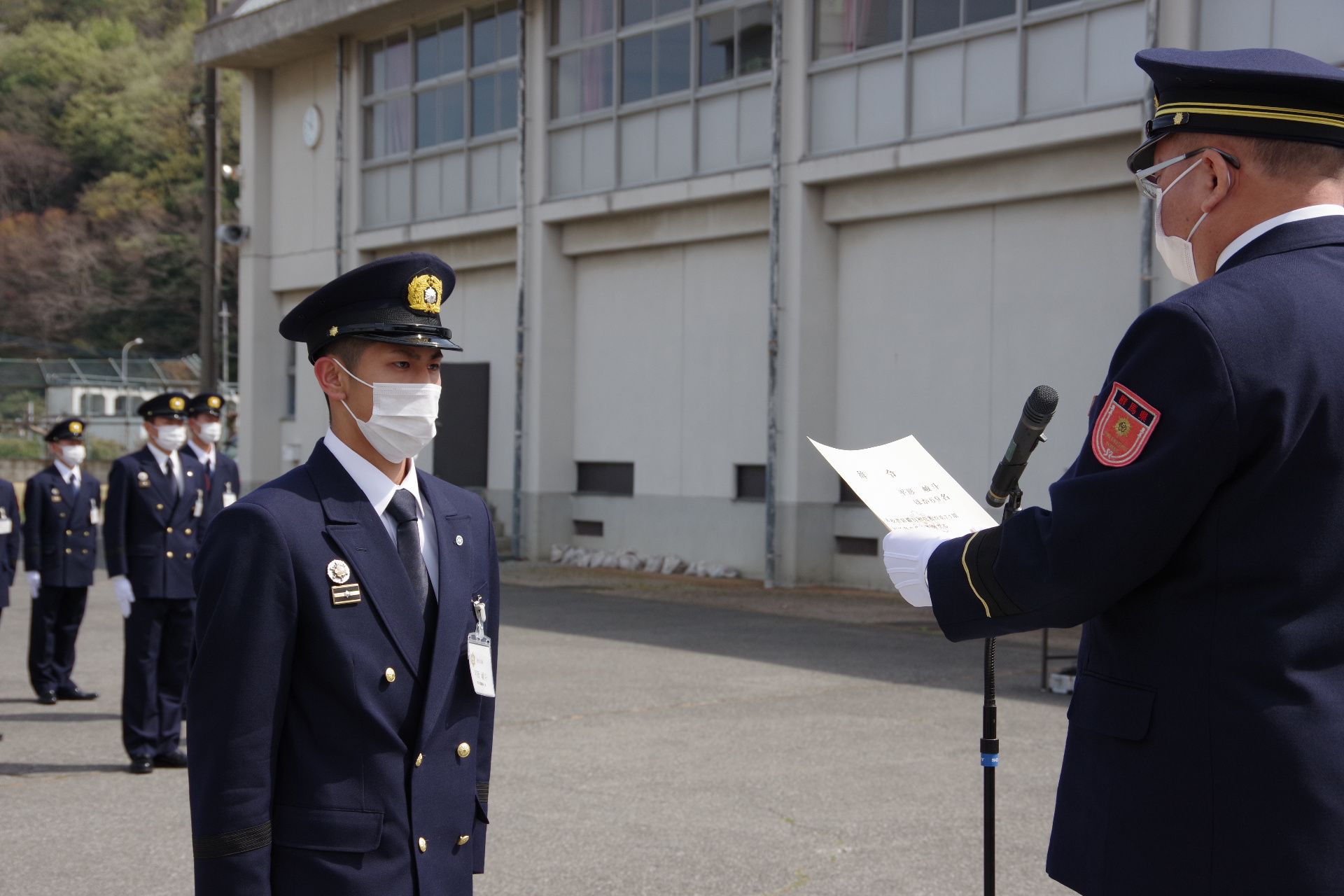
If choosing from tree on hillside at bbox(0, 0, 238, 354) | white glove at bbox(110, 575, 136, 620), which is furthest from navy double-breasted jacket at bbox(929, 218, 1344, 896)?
tree on hillside at bbox(0, 0, 238, 354)

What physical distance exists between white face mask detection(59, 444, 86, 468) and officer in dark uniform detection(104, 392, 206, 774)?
8.87 feet

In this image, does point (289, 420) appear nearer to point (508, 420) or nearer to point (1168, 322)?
point (508, 420)

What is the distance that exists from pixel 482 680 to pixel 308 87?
26827mm

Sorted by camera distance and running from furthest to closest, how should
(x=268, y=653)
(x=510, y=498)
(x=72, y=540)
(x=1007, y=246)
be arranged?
(x=510, y=498) → (x=1007, y=246) → (x=72, y=540) → (x=268, y=653)

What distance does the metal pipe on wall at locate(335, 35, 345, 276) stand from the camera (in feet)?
87.0

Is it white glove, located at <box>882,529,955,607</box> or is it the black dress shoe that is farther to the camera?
the black dress shoe

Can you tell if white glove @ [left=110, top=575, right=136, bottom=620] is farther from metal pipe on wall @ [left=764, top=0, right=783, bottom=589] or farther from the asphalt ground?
metal pipe on wall @ [left=764, top=0, right=783, bottom=589]

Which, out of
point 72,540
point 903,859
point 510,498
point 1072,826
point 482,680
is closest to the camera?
point 1072,826

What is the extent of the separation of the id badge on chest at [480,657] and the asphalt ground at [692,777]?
2615 mm

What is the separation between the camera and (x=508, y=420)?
23828 mm

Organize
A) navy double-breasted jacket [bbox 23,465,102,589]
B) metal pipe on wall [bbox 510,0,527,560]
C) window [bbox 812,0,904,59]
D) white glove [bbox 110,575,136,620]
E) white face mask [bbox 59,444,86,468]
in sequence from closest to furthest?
1. white glove [bbox 110,575,136,620]
2. navy double-breasted jacket [bbox 23,465,102,589]
3. white face mask [bbox 59,444,86,468]
4. window [bbox 812,0,904,59]
5. metal pipe on wall [bbox 510,0,527,560]

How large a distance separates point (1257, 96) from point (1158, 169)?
21 cm

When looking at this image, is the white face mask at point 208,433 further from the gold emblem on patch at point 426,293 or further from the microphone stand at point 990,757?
the microphone stand at point 990,757

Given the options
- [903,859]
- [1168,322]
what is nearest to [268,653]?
[1168,322]
